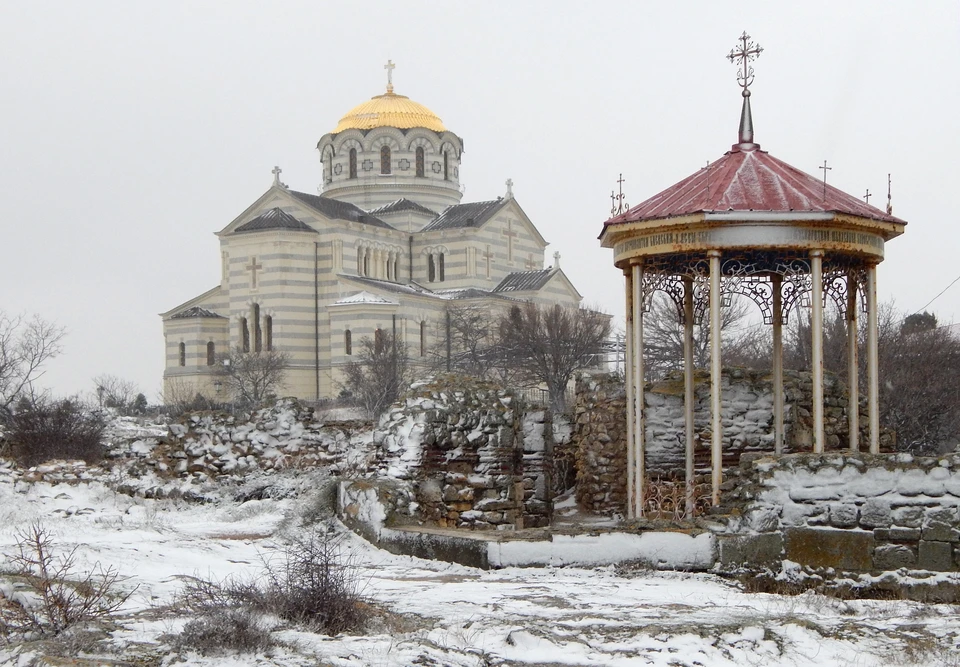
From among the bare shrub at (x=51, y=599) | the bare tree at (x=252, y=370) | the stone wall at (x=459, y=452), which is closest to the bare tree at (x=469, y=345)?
the bare tree at (x=252, y=370)

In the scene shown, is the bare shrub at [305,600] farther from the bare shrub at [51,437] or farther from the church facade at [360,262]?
the church facade at [360,262]

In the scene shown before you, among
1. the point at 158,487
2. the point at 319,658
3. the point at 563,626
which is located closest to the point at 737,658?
the point at 563,626

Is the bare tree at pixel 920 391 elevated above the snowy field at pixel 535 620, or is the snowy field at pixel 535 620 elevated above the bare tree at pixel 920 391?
the bare tree at pixel 920 391

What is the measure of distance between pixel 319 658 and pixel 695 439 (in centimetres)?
1035

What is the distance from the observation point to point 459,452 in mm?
13703

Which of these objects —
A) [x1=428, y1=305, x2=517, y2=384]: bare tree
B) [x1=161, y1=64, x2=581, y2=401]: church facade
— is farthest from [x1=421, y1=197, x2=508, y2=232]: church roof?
[x1=428, y1=305, x2=517, y2=384]: bare tree

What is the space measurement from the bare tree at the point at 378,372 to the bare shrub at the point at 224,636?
4265cm

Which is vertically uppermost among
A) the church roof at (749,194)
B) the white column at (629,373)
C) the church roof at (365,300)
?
the church roof at (365,300)

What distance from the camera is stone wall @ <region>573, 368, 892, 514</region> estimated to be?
16.3 meters

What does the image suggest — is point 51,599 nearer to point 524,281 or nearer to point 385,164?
point 524,281

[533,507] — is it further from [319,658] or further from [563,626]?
[319,658]

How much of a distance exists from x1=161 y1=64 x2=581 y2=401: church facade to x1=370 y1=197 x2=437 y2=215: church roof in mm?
76

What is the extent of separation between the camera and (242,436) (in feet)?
57.7

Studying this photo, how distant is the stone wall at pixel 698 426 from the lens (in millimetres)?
16344
